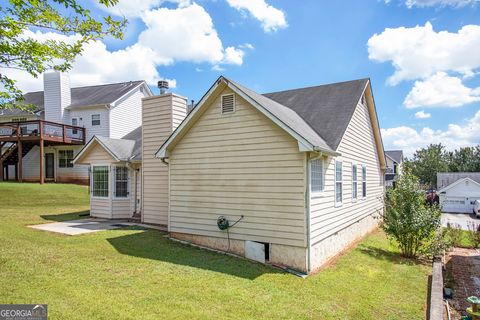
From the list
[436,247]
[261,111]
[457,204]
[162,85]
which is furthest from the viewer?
[457,204]

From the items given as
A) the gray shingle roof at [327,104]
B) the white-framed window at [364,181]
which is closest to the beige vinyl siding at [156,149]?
the gray shingle roof at [327,104]

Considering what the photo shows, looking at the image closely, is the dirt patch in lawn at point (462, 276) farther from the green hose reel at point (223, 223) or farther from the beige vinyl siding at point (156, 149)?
the beige vinyl siding at point (156, 149)

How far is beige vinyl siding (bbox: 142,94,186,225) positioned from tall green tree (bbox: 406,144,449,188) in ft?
191

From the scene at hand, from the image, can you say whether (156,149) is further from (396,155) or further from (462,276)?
(396,155)

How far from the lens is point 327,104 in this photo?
11.6 meters

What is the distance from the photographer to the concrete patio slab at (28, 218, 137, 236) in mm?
11039

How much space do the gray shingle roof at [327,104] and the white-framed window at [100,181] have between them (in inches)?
335

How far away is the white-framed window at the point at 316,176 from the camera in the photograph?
823 cm

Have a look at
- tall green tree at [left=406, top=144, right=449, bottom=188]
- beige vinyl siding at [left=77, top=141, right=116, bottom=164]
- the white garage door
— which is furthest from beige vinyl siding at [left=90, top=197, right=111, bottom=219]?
tall green tree at [left=406, top=144, right=449, bottom=188]

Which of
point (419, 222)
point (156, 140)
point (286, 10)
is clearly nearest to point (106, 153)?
point (156, 140)

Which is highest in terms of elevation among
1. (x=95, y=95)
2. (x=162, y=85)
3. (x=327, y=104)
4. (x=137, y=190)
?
(x=95, y=95)

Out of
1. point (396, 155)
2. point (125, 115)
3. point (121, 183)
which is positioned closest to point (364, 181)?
point (121, 183)

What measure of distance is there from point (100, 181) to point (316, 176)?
10.6 metres

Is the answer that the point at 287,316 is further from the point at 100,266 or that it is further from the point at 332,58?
the point at 332,58
